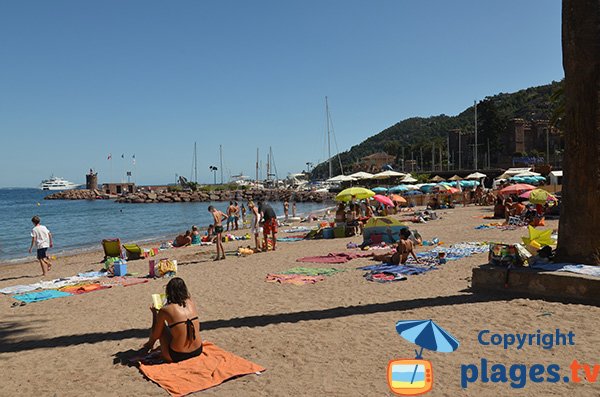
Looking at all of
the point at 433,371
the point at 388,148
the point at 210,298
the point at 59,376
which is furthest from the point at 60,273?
the point at 388,148

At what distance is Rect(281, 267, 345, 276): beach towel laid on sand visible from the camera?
9.30 metres

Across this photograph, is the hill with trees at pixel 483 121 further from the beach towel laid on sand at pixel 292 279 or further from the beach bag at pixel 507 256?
the beach towel laid on sand at pixel 292 279

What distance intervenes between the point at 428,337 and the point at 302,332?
1.52m

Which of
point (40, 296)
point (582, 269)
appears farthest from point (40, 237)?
point (582, 269)

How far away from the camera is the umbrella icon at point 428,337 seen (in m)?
4.68

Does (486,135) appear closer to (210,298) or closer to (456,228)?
(456,228)

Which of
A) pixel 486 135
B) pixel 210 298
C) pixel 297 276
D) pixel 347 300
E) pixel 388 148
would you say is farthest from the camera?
pixel 388 148

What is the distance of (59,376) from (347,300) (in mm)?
3944

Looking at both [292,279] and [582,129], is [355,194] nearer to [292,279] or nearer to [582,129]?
[292,279]

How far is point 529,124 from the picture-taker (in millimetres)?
73812

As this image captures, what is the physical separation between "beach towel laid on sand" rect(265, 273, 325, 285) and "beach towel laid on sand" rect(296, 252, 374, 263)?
182cm

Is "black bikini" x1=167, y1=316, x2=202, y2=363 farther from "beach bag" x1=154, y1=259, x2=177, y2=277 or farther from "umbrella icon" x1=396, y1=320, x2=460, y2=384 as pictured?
"beach bag" x1=154, y1=259, x2=177, y2=277

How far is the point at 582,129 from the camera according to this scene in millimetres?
6215

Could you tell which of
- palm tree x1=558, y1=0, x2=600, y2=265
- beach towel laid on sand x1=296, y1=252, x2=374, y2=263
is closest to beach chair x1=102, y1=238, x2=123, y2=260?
beach towel laid on sand x1=296, y1=252, x2=374, y2=263
